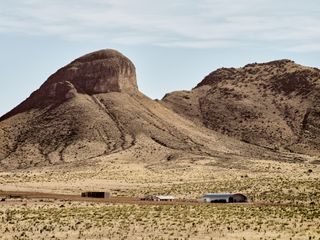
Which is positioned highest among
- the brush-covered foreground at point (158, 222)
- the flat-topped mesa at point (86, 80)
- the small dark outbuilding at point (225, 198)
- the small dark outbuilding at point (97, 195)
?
the flat-topped mesa at point (86, 80)

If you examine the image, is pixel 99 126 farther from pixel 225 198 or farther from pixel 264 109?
pixel 225 198

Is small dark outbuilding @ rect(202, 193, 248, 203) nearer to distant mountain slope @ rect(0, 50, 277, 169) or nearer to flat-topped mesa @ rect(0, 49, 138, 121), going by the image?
distant mountain slope @ rect(0, 50, 277, 169)

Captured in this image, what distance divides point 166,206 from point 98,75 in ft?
340

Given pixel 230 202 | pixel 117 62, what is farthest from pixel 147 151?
pixel 230 202

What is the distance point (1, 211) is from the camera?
2442 inches

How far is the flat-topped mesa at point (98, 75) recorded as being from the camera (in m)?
167

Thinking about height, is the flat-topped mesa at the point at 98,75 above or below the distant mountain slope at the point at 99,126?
above

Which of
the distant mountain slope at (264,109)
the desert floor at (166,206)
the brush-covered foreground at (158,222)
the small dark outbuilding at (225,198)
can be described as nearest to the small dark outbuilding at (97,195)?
the desert floor at (166,206)

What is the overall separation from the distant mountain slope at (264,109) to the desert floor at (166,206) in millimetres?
39605

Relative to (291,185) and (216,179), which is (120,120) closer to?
(216,179)

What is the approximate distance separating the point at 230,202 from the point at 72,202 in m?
16.5

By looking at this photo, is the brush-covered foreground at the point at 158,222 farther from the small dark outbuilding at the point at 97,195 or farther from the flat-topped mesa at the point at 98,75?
the flat-topped mesa at the point at 98,75

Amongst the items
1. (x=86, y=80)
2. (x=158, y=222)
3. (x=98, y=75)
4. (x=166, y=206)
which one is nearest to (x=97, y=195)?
(x=166, y=206)

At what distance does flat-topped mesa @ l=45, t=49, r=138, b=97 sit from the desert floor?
1673 inches
